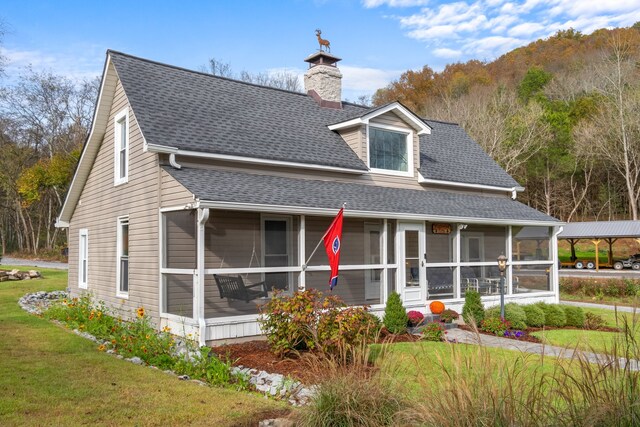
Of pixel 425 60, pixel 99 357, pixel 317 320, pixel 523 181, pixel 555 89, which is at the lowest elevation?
pixel 99 357

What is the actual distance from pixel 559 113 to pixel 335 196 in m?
41.5

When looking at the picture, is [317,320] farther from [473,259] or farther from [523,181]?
[523,181]

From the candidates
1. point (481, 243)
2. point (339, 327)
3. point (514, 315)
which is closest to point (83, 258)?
point (339, 327)

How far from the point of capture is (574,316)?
521 inches

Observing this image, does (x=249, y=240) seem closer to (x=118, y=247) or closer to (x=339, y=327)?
(x=339, y=327)

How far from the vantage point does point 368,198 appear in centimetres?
1312

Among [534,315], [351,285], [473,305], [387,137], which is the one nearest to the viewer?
[351,285]

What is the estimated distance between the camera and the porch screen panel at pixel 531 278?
1544 cm

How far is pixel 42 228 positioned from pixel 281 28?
44.7 metres

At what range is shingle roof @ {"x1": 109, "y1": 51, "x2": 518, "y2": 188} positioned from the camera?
1211 cm

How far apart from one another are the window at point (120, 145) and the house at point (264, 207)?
35 mm

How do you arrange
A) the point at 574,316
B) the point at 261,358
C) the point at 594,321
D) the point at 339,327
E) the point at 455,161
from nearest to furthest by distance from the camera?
the point at 339,327 → the point at 261,358 → the point at 594,321 → the point at 574,316 → the point at 455,161

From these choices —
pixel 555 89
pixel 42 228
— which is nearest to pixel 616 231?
pixel 555 89

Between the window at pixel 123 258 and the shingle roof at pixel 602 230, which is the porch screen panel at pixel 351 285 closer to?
the window at pixel 123 258
